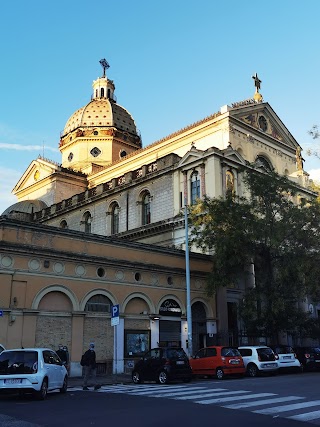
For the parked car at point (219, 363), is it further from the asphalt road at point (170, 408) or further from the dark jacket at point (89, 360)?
the dark jacket at point (89, 360)

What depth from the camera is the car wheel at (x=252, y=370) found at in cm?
2155

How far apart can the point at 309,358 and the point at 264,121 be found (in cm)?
2520

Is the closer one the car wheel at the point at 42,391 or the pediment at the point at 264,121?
the car wheel at the point at 42,391

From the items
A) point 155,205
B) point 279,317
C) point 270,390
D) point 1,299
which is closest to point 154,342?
point 279,317

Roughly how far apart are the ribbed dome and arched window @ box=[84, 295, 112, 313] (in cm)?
4309

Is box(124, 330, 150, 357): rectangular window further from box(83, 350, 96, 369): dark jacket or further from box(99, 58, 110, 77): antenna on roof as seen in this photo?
box(99, 58, 110, 77): antenna on roof

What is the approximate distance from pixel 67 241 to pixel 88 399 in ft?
35.5

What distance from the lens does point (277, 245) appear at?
26297mm

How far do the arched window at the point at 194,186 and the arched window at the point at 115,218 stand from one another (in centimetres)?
885

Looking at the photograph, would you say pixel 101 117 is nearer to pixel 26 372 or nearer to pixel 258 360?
pixel 258 360

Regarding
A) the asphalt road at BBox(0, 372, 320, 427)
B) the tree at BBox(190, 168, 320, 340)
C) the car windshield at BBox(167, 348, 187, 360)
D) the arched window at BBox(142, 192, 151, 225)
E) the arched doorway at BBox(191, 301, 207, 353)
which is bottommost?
the asphalt road at BBox(0, 372, 320, 427)

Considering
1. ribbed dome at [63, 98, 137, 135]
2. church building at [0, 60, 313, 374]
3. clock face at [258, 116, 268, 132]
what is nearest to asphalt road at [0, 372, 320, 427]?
church building at [0, 60, 313, 374]

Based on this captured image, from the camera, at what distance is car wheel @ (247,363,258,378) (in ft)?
70.7

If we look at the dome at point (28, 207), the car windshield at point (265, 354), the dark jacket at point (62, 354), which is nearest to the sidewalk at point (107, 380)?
the dark jacket at point (62, 354)
